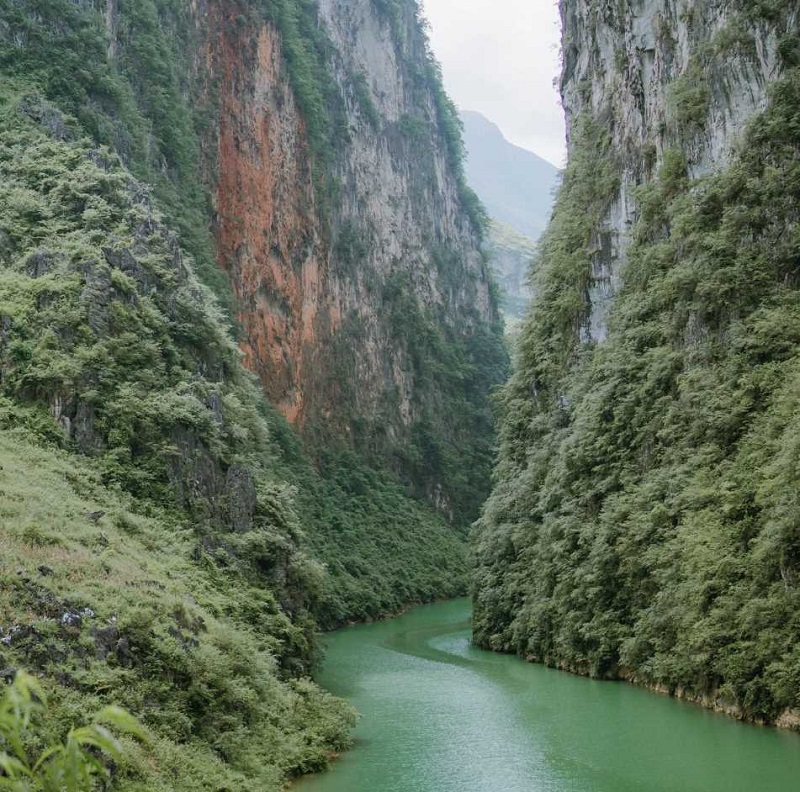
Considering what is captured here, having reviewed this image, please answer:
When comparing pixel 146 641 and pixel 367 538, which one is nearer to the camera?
pixel 146 641

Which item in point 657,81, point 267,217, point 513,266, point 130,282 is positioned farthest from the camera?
point 513,266

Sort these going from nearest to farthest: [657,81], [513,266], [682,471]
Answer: [682,471] → [657,81] → [513,266]

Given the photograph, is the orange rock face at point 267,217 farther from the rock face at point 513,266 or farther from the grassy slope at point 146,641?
the rock face at point 513,266

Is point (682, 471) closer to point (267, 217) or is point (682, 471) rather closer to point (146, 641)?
point (146, 641)

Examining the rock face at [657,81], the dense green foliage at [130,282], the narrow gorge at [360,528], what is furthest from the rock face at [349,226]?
the rock face at [657,81]

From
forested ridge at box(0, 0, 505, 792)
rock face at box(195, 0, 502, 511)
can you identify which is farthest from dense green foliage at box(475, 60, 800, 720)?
rock face at box(195, 0, 502, 511)

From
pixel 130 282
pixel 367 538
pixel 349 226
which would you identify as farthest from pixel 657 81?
pixel 349 226
